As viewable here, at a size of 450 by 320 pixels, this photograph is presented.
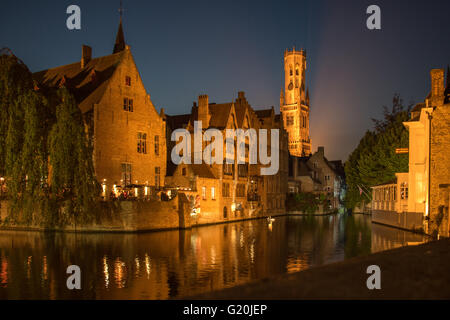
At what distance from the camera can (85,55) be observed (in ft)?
159

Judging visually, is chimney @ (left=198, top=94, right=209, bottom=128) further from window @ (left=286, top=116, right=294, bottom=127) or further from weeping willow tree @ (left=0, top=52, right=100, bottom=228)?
window @ (left=286, top=116, right=294, bottom=127)

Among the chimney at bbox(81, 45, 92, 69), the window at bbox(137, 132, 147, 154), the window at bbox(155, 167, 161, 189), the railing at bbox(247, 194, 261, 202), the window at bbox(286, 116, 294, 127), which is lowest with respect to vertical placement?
the railing at bbox(247, 194, 261, 202)

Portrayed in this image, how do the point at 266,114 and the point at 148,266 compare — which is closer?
the point at 148,266

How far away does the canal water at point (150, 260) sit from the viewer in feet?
50.0

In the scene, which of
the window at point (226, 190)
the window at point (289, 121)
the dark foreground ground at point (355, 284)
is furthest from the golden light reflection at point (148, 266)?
the window at point (289, 121)

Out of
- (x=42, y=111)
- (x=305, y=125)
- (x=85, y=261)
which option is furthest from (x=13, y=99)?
(x=305, y=125)

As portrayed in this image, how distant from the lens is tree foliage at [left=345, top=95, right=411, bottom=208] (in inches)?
1979

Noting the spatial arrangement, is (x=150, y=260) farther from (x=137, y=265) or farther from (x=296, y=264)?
(x=296, y=264)

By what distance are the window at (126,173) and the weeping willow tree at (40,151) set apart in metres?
10.4

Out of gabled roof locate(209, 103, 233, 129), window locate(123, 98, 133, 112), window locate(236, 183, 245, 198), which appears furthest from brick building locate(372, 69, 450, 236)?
window locate(123, 98, 133, 112)

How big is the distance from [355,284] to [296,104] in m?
175

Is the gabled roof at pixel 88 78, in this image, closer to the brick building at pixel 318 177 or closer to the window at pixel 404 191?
the window at pixel 404 191

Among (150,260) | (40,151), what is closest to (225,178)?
(40,151)
